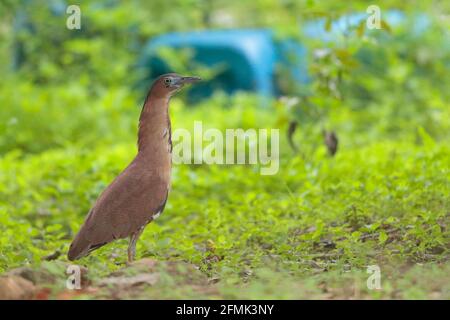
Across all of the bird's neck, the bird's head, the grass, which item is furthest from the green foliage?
the bird's head

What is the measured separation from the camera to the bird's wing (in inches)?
145

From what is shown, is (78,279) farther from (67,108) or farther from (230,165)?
(67,108)

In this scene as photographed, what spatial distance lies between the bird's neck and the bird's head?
0.09 feet

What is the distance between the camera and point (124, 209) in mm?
3715

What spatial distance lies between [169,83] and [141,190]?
1.57ft

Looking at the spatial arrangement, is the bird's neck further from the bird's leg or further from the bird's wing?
the bird's leg

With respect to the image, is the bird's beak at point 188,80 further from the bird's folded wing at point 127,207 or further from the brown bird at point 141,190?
the bird's folded wing at point 127,207

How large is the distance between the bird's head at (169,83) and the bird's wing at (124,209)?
13.8 inches

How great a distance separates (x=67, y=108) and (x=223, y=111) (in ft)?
5.34

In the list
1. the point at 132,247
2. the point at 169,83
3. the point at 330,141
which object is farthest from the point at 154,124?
the point at 330,141

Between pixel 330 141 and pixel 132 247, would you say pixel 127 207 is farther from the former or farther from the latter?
pixel 330 141

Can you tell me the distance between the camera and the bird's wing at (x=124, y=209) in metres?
3.67
